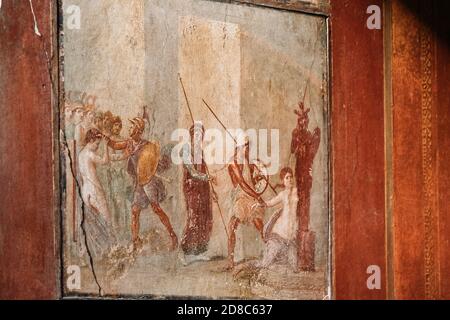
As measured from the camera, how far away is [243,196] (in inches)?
203

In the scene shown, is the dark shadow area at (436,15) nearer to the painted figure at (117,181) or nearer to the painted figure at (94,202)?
the painted figure at (117,181)

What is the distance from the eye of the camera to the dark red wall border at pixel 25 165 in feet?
15.0

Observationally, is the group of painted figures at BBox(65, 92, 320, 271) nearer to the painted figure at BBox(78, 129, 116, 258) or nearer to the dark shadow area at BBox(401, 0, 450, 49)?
the painted figure at BBox(78, 129, 116, 258)

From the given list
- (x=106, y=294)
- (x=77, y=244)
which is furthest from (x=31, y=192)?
(x=106, y=294)

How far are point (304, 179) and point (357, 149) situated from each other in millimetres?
413

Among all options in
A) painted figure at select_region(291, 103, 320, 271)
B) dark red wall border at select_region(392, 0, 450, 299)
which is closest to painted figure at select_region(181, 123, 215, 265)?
painted figure at select_region(291, 103, 320, 271)

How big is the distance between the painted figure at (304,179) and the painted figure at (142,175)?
852 mm

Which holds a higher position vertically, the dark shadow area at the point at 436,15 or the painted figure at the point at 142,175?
the dark shadow area at the point at 436,15

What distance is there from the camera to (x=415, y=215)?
5.56m

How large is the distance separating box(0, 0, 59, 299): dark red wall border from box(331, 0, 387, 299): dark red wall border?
1.81m

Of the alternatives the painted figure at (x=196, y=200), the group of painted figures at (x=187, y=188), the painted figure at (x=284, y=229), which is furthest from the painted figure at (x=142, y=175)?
the painted figure at (x=284, y=229)

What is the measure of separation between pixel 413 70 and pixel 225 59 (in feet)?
4.33

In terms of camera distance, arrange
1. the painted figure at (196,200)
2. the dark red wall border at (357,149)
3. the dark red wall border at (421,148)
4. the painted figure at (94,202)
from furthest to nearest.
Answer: the dark red wall border at (421,148)
the dark red wall border at (357,149)
the painted figure at (196,200)
the painted figure at (94,202)

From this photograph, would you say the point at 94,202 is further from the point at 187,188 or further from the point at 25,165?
the point at 187,188
